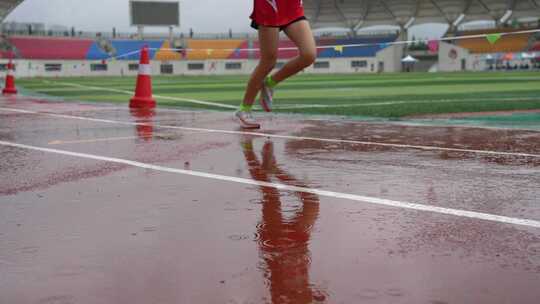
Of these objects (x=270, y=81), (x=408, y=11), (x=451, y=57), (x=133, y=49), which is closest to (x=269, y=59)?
(x=270, y=81)

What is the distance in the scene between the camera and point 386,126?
821 cm

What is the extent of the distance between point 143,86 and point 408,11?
79.1m

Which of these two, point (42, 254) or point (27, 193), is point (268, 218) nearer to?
point (42, 254)

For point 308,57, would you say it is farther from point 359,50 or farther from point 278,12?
point 359,50

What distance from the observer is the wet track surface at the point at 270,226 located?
2.29 metres

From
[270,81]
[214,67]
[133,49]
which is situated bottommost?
[214,67]

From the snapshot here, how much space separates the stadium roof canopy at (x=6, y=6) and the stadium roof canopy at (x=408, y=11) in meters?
36.3

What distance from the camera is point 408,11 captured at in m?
87.8

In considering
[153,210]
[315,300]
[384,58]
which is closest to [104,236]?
[153,210]

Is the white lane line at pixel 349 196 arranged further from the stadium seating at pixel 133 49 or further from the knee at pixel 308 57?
the stadium seating at pixel 133 49

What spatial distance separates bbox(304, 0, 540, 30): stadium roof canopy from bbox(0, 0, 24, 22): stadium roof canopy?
3634cm

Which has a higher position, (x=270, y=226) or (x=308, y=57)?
(x=308, y=57)

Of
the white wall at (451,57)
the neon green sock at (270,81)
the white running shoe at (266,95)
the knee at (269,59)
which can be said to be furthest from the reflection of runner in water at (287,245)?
the white wall at (451,57)

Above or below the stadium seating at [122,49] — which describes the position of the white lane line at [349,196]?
below
